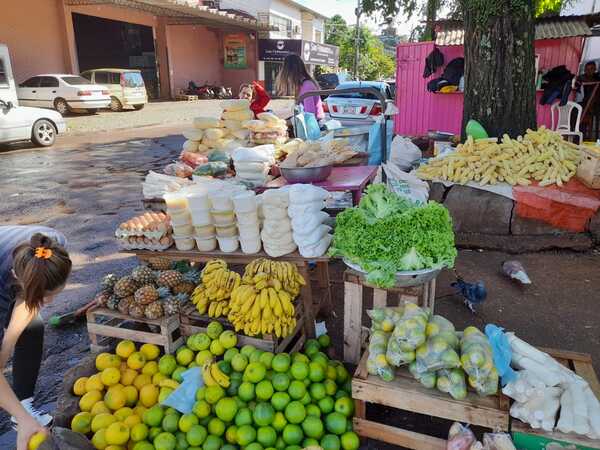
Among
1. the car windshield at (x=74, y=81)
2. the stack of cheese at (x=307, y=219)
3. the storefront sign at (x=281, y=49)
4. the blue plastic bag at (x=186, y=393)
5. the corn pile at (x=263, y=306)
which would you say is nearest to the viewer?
the blue plastic bag at (x=186, y=393)

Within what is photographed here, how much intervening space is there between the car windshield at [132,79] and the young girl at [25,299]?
1939 cm

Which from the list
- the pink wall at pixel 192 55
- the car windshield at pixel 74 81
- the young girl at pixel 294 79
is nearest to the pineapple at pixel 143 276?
the young girl at pixel 294 79

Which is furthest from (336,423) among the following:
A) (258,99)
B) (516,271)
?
(258,99)

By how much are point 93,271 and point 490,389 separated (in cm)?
410

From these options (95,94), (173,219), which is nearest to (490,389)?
(173,219)

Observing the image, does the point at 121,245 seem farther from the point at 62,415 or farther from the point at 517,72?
the point at 517,72

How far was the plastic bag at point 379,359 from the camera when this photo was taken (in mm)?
2277

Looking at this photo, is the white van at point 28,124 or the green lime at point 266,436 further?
the white van at point 28,124

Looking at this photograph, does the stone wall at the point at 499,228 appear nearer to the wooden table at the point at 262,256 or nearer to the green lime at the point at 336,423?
the wooden table at the point at 262,256

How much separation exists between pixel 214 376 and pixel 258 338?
38cm

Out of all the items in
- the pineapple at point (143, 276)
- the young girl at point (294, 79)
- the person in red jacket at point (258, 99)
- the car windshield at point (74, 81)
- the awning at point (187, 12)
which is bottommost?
the pineapple at point (143, 276)

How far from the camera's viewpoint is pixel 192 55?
3011 cm

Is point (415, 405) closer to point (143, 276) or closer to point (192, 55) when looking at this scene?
point (143, 276)

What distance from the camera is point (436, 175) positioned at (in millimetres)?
5707
